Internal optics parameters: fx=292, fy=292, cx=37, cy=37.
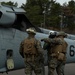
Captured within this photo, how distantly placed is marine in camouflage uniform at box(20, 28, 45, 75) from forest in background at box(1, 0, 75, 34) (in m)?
41.2

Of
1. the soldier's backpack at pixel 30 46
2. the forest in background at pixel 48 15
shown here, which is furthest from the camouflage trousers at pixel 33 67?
the forest in background at pixel 48 15

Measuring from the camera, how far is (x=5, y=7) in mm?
7363

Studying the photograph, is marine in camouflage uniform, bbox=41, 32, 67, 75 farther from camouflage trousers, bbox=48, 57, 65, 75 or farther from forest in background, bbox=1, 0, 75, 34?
forest in background, bbox=1, 0, 75, 34

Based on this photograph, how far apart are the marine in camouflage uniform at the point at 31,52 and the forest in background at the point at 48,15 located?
135ft

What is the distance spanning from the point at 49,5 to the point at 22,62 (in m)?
52.2

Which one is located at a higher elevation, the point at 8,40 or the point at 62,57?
the point at 8,40

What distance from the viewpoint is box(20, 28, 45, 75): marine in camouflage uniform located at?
22.1ft

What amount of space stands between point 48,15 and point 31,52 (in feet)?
169

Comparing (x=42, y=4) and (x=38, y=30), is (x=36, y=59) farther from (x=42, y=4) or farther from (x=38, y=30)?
(x=42, y=4)

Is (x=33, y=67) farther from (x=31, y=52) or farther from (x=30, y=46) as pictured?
(x=30, y=46)

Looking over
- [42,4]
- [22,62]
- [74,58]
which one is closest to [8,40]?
[22,62]

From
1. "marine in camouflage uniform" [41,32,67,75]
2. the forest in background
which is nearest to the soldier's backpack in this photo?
"marine in camouflage uniform" [41,32,67,75]

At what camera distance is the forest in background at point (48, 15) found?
50.7m

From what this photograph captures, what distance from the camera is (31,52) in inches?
266
